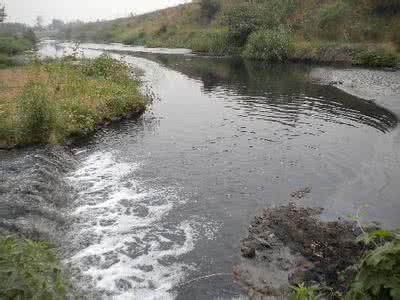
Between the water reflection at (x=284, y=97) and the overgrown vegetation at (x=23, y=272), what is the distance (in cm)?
1644

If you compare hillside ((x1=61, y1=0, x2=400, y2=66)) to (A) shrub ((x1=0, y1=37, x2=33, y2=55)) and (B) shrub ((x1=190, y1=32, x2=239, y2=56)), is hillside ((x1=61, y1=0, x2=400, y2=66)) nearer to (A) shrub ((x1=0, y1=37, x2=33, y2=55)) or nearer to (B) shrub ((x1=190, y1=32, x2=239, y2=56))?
(B) shrub ((x1=190, y1=32, x2=239, y2=56))

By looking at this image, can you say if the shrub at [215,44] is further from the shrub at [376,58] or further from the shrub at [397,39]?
the shrub at [397,39]

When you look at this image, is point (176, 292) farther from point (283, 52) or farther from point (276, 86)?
point (283, 52)

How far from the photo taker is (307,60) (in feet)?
147

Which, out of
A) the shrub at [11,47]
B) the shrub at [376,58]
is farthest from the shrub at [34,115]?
the shrub at [11,47]

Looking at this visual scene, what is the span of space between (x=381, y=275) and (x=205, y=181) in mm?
8879

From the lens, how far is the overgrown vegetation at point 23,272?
4.93 meters

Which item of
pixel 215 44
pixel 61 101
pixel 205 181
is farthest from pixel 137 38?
pixel 205 181

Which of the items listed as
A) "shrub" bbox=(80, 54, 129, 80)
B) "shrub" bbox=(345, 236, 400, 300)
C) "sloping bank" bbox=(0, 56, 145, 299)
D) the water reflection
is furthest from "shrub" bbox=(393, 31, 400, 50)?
"shrub" bbox=(345, 236, 400, 300)

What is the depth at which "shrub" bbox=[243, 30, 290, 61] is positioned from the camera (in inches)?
1793

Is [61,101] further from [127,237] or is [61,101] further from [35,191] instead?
[127,237]

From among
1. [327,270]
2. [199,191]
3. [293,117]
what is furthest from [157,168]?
[293,117]

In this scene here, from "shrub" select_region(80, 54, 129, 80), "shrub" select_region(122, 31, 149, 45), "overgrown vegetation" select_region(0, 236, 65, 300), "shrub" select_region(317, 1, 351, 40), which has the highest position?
"shrub" select_region(317, 1, 351, 40)

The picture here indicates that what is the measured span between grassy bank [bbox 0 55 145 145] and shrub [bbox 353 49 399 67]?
78.5 feet
